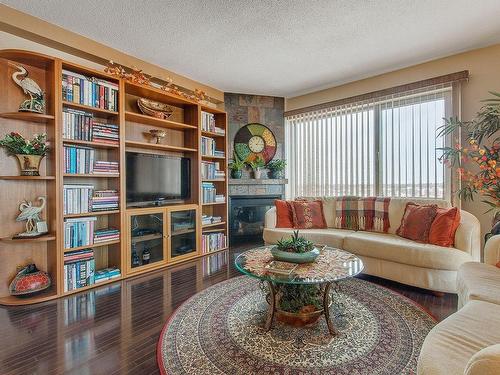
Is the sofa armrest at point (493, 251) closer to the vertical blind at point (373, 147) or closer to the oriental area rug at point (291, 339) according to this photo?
the oriental area rug at point (291, 339)

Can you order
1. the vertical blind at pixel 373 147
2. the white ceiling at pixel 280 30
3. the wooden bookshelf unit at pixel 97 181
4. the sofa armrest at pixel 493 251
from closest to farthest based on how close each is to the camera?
the sofa armrest at pixel 493 251, the white ceiling at pixel 280 30, the wooden bookshelf unit at pixel 97 181, the vertical blind at pixel 373 147

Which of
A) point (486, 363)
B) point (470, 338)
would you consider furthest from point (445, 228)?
point (486, 363)

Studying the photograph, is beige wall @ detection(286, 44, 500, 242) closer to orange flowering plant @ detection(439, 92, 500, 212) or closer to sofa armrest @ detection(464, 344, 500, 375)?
orange flowering plant @ detection(439, 92, 500, 212)

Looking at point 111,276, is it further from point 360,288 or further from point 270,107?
point 270,107

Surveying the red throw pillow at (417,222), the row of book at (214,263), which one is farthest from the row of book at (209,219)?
the red throw pillow at (417,222)

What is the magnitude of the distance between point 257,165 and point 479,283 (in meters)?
3.36

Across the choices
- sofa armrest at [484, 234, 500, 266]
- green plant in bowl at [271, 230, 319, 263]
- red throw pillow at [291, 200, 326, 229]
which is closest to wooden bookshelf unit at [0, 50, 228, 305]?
red throw pillow at [291, 200, 326, 229]

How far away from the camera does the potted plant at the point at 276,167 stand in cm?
459

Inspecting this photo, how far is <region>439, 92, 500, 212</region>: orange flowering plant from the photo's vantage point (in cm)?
257

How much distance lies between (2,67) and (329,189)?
13.9 feet

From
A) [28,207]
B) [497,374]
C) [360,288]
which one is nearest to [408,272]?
[360,288]

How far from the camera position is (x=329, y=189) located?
4.32m

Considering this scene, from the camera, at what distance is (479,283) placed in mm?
1610

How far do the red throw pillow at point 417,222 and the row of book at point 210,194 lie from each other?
8.33 ft
